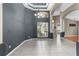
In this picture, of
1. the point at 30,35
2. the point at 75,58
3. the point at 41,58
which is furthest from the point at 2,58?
the point at 30,35

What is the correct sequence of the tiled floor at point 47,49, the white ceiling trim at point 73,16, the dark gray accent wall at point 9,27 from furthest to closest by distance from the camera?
the tiled floor at point 47,49 → the white ceiling trim at point 73,16 → the dark gray accent wall at point 9,27

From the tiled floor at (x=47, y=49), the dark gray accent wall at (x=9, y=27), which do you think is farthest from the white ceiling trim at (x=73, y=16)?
the dark gray accent wall at (x=9, y=27)

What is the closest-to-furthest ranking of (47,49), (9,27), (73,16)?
1. (9,27)
2. (73,16)
3. (47,49)

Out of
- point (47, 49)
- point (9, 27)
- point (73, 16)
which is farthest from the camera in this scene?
point (47, 49)

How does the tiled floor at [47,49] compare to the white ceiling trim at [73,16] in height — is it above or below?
→ below

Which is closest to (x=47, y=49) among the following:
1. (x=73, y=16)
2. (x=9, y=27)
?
(x=73, y=16)

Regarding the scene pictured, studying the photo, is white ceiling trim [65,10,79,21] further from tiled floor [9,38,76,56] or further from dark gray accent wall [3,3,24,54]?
dark gray accent wall [3,3,24,54]

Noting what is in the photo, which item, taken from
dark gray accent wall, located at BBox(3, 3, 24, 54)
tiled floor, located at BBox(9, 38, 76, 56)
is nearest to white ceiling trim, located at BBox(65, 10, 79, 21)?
tiled floor, located at BBox(9, 38, 76, 56)

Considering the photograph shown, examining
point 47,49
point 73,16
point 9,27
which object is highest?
point 73,16

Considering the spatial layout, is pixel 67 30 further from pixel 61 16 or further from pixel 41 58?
pixel 41 58

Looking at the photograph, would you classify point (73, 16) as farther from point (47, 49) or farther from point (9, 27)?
point (47, 49)

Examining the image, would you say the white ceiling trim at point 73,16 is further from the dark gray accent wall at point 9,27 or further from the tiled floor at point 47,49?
the dark gray accent wall at point 9,27

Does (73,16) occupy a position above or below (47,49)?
above

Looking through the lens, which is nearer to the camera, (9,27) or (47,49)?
(9,27)
